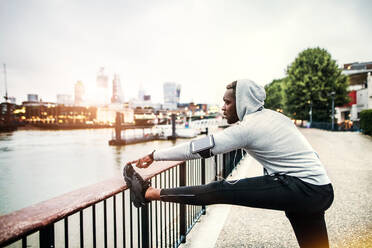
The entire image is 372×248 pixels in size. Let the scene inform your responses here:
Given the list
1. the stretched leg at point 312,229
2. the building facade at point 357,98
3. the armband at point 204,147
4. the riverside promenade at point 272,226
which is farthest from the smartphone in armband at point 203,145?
the building facade at point 357,98

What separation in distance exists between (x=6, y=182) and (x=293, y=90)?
120 ft

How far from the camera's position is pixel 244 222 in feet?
11.8

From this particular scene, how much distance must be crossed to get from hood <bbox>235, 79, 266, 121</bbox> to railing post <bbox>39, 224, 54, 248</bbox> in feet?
4.78

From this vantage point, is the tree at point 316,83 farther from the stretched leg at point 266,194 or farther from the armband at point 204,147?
the armband at point 204,147

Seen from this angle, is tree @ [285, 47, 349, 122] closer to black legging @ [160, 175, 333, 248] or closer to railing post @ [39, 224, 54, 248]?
black legging @ [160, 175, 333, 248]

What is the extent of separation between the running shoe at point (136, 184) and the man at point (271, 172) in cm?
34

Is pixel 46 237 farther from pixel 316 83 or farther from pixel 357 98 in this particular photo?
pixel 357 98

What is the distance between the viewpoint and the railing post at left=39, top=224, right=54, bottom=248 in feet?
3.94

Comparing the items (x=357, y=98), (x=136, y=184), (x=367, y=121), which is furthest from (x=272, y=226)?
(x=357, y=98)

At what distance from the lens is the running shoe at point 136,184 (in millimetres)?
1899

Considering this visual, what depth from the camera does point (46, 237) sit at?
4.01 ft

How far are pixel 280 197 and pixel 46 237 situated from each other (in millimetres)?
1465

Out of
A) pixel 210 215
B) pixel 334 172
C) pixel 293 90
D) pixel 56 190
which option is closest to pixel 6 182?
pixel 56 190

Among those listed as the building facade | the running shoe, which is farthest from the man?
the building facade
